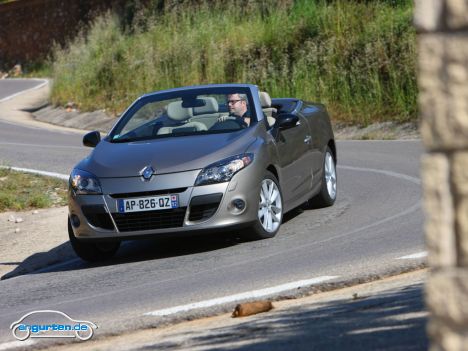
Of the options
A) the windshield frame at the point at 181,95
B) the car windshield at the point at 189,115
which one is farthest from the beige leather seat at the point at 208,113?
the windshield frame at the point at 181,95

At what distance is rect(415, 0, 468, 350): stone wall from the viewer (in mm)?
3383

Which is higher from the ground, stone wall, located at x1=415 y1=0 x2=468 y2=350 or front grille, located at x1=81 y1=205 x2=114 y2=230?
stone wall, located at x1=415 y1=0 x2=468 y2=350

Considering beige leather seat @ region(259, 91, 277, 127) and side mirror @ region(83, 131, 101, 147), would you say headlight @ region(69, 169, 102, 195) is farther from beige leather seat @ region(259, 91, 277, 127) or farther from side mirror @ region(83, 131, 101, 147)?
beige leather seat @ region(259, 91, 277, 127)

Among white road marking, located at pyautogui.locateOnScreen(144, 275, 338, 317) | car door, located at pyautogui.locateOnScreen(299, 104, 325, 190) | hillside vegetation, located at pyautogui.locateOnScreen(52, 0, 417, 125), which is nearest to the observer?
white road marking, located at pyautogui.locateOnScreen(144, 275, 338, 317)

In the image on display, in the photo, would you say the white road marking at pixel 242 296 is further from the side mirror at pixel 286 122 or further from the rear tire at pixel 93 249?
the side mirror at pixel 286 122

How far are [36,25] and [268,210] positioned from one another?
49985 mm

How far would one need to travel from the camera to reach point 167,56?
3039 cm

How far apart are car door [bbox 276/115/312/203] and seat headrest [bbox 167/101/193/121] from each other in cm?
88

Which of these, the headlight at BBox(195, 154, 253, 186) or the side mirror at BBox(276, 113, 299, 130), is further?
→ the side mirror at BBox(276, 113, 299, 130)

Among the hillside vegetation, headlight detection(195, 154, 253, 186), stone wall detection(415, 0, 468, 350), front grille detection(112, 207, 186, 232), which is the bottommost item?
the hillside vegetation

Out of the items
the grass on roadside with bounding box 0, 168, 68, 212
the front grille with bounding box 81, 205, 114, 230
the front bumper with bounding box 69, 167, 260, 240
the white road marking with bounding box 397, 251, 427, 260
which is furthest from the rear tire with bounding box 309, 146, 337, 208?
the white road marking with bounding box 397, 251, 427, 260

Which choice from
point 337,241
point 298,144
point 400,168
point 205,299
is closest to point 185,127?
point 298,144

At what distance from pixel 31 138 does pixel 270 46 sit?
6174mm

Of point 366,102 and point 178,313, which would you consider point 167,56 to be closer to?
point 366,102
